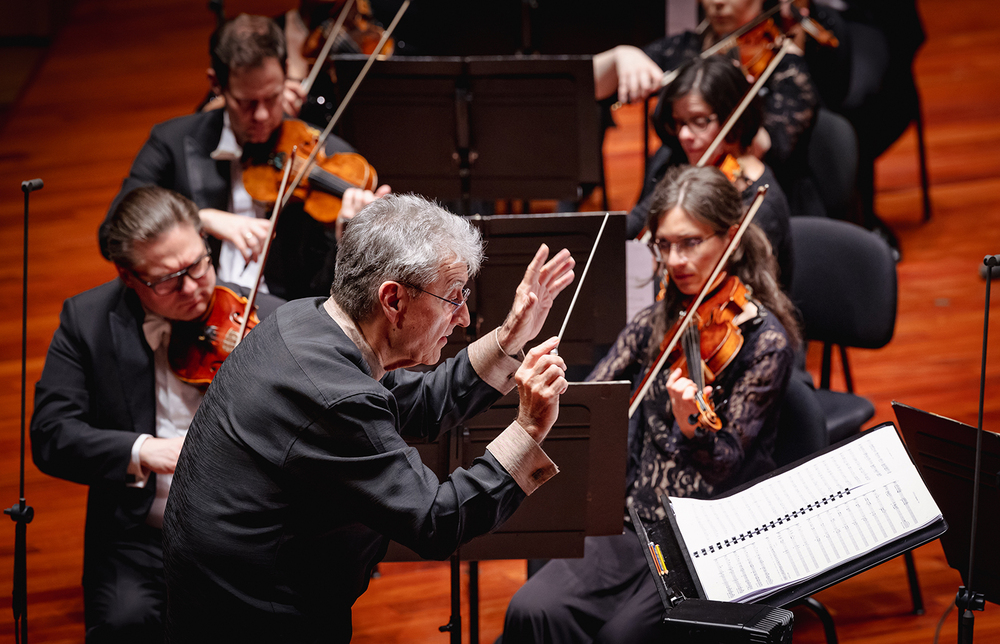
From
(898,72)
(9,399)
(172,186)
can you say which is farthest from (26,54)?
(898,72)

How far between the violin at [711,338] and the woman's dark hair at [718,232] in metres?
0.08

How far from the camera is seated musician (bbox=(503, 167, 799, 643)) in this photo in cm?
199

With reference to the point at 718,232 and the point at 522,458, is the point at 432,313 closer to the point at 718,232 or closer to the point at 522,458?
the point at 522,458

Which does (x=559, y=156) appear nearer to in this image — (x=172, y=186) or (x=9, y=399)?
(x=172, y=186)

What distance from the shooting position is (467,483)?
139 centimetres

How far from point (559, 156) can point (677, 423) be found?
3.76 ft

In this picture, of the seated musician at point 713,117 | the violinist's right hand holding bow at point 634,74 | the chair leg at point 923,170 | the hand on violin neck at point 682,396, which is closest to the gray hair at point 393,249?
the hand on violin neck at point 682,396

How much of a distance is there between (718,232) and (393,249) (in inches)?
39.2

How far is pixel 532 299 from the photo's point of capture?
1647 mm

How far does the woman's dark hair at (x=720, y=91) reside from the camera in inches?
108

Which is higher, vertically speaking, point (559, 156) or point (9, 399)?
point (559, 156)

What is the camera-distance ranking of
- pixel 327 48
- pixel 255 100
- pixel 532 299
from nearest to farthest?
pixel 532 299 → pixel 255 100 → pixel 327 48

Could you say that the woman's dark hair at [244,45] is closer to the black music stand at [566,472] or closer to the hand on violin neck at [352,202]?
the hand on violin neck at [352,202]

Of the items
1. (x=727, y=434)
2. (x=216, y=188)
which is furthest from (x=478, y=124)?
(x=727, y=434)
